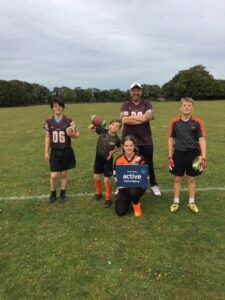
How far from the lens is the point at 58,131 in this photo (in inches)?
261

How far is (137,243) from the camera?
197 inches

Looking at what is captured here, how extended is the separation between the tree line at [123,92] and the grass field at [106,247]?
94625 mm

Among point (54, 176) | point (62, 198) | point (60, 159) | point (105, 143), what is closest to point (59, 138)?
point (60, 159)

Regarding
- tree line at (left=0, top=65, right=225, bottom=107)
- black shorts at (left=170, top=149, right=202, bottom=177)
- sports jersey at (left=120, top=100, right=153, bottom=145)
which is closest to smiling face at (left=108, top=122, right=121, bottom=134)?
sports jersey at (left=120, top=100, right=153, bottom=145)

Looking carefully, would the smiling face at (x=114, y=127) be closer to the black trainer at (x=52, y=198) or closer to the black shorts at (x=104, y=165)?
the black shorts at (x=104, y=165)

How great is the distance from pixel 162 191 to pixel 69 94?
115522 mm

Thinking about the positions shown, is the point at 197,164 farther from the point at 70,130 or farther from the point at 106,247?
the point at 70,130

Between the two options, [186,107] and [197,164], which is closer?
[186,107]

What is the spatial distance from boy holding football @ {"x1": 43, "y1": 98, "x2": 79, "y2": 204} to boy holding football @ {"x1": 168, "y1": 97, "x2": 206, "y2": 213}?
1.78 m

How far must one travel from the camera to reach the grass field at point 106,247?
13.0ft

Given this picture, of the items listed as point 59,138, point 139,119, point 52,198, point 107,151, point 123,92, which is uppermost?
point 123,92

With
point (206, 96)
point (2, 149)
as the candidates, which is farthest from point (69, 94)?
point (2, 149)

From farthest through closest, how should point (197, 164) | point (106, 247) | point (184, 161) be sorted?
point (184, 161) → point (197, 164) → point (106, 247)

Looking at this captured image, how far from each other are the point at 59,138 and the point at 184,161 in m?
2.29
